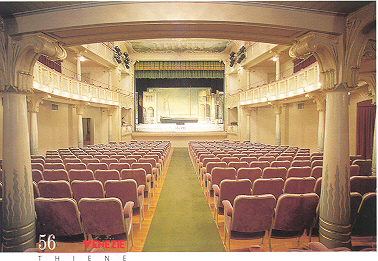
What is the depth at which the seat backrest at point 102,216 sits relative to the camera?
8.62 ft

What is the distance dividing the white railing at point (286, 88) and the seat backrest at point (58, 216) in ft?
30.3

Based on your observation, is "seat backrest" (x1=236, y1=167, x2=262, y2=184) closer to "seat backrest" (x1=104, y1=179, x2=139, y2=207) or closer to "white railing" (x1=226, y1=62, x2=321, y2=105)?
"seat backrest" (x1=104, y1=179, x2=139, y2=207)

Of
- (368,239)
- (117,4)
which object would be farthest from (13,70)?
(368,239)

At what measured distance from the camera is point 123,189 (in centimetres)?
368

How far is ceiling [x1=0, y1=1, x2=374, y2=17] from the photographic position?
2.48 meters

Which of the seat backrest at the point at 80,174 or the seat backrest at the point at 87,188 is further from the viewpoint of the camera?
the seat backrest at the point at 80,174

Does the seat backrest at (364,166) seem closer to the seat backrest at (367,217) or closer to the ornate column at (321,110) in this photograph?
the seat backrest at (367,217)

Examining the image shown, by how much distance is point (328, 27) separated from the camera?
2.67 m

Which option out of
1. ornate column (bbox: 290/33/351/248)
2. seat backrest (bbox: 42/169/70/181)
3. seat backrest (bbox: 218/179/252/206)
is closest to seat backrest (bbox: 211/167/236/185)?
seat backrest (bbox: 218/179/252/206)

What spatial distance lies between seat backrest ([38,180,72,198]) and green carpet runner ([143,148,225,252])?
5.21ft

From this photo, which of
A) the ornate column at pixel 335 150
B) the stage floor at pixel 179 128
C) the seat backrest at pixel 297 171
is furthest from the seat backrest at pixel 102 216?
the stage floor at pixel 179 128

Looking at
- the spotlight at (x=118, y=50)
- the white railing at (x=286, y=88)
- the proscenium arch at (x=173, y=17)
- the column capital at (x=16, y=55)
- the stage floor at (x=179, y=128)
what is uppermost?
the spotlight at (x=118, y=50)

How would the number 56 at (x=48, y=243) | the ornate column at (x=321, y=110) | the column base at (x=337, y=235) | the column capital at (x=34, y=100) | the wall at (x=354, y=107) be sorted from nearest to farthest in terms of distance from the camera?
the column base at (x=337, y=235), the number 56 at (x=48, y=243), the wall at (x=354, y=107), the column capital at (x=34, y=100), the ornate column at (x=321, y=110)

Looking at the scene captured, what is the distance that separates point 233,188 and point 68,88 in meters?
10.8
